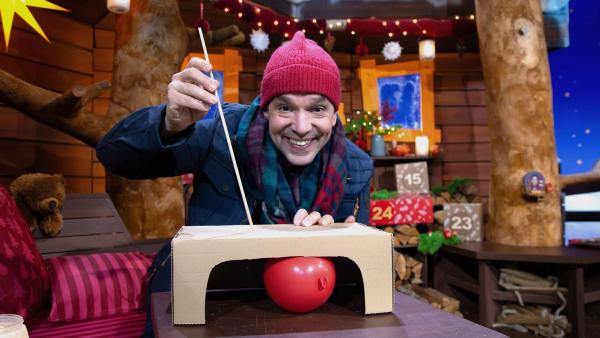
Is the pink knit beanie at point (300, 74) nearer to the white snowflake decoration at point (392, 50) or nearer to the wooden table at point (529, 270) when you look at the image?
the wooden table at point (529, 270)

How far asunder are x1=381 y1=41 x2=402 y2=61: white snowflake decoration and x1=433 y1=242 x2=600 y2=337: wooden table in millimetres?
2539

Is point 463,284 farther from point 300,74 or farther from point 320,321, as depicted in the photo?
point 320,321

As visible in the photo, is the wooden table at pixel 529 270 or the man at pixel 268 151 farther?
the wooden table at pixel 529 270

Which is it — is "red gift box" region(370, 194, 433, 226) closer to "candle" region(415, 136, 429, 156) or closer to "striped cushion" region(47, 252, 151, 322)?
"candle" region(415, 136, 429, 156)

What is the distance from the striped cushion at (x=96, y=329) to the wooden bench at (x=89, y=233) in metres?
0.63

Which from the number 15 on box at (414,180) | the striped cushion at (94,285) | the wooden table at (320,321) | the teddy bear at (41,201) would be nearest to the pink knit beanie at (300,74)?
the wooden table at (320,321)

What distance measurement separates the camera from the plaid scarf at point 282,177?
4.81ft

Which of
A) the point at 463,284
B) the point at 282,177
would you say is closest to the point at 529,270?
the point at 463,284

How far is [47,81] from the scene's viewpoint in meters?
4.52

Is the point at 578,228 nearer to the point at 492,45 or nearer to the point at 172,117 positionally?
the point at 492,45

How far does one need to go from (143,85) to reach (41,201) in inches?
61.6

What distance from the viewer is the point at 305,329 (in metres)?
0.87

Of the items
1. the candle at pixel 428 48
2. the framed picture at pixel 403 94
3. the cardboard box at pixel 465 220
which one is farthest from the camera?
the framed picture at pixel 403 94

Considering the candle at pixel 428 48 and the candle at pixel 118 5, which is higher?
the candle at pixel 428 48
